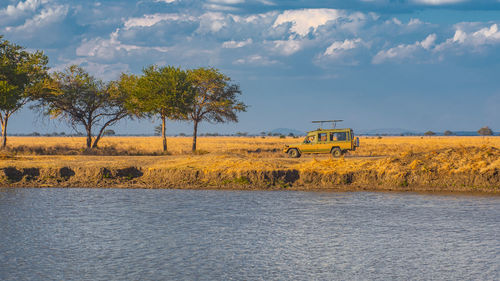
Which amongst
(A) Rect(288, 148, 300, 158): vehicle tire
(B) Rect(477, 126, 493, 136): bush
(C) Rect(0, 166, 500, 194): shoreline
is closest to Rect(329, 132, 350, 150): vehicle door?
A: (A) Rect(288, 148, 300, 158): vehicle tire

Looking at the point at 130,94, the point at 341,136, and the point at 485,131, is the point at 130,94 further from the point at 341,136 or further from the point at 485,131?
the point at 485,131

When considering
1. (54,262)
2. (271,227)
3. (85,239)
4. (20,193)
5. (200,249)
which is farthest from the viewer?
(20,193)

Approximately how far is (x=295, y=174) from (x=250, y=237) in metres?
12.1

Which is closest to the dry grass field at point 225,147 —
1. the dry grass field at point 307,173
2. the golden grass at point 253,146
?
the golden grass at point 253,146

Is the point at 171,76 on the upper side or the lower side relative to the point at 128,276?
upper

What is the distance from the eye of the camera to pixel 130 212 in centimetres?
1922

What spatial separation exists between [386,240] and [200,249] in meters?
4.77

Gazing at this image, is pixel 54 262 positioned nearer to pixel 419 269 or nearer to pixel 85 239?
pixel 85 239

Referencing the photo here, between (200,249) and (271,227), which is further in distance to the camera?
(271,227)

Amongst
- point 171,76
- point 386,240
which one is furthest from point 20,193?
point 171,76

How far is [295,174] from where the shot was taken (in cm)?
2695

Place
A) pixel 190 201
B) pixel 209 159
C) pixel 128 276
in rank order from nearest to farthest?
pixel 128 276, pixel 190 201, pixel 209 159

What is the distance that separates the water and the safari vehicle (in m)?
14.3

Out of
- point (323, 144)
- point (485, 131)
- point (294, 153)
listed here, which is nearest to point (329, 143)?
point (323, 144)
